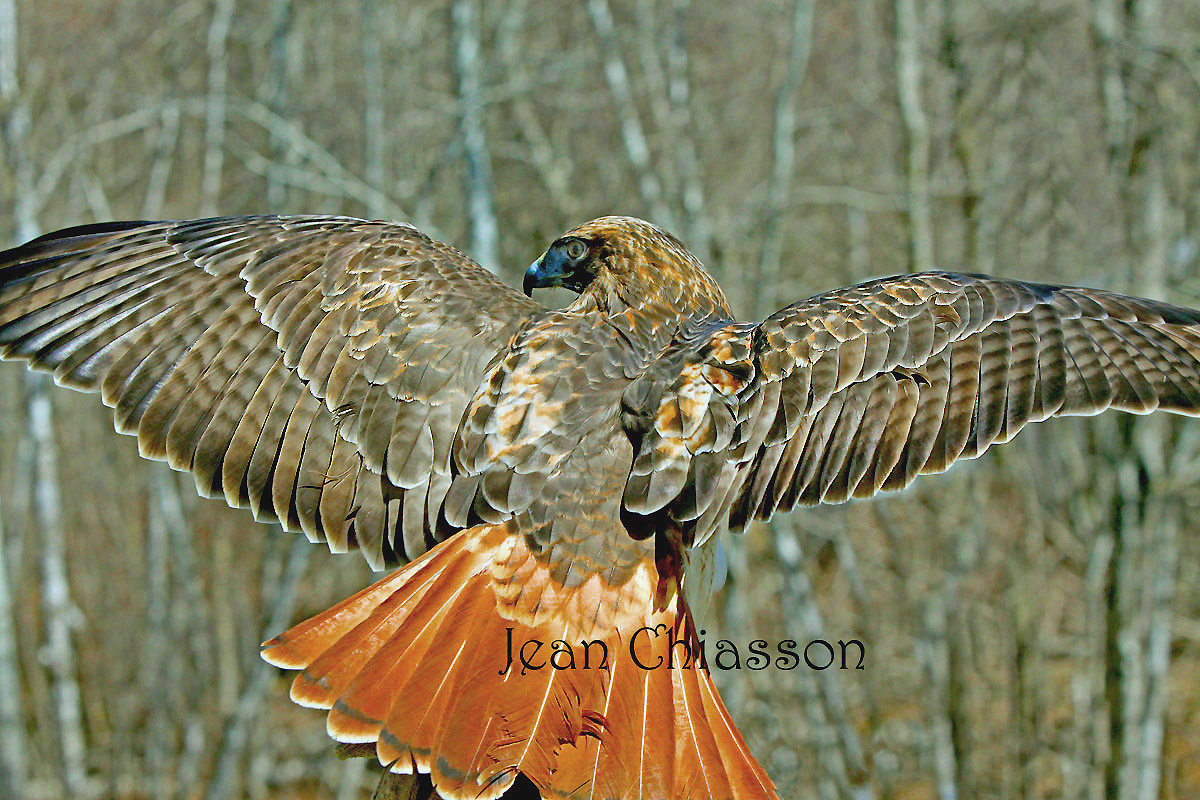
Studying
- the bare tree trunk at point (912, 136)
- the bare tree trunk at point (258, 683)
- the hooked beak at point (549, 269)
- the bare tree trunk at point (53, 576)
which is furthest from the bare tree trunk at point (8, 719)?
the bare tree trunk at point (912, 136)

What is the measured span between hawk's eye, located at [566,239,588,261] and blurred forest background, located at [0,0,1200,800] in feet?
4.31

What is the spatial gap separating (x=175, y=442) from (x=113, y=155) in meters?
4.19

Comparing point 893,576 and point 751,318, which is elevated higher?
point 751,318

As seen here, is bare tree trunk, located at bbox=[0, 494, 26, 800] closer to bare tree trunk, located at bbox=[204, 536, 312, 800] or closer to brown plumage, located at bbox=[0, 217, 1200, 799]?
bare tree trunk, located at bbox=[204, 536, 312, 800]

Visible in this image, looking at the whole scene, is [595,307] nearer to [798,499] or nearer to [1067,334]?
[798,499]

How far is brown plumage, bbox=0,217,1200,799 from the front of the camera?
6.98ft

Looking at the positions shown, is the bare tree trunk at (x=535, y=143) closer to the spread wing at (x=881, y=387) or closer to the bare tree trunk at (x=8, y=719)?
the bare tree trunk at (x=8, y=719)

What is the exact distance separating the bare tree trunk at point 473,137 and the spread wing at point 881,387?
7.40ft

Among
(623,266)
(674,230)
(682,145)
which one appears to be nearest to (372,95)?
(682,145)

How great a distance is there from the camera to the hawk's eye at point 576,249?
133 inches

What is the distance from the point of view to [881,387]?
8.35 ft

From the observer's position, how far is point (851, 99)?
6.70 m

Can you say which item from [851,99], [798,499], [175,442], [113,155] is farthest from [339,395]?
[851,99]

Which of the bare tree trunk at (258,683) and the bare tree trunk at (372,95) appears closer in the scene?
the bare tree trunk at (258,683)
